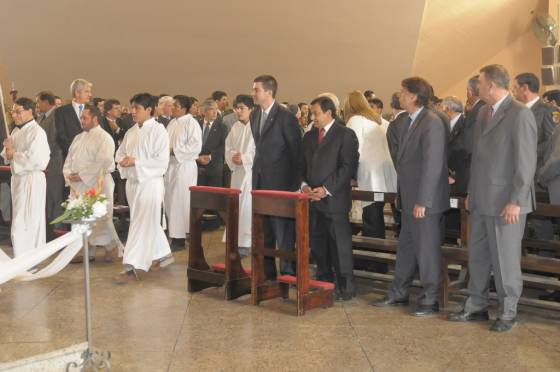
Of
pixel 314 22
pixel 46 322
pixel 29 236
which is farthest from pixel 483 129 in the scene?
pixel 314 22

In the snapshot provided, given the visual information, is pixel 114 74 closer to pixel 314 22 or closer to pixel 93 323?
pixel 314 22

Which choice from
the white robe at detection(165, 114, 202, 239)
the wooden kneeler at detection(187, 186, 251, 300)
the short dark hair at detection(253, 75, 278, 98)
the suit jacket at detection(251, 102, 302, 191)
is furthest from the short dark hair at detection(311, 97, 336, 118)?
the white robe at detection(165, 114, 202, 239)

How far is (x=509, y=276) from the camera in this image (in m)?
4.89

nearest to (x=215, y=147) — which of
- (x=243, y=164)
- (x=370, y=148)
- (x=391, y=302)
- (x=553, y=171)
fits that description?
(x=243, y=164)

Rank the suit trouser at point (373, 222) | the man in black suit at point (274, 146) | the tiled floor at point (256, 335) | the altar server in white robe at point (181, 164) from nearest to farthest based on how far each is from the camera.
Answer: the tiled floor at point (256, 335)
the man in black suit at point (274, 146)
the suit trouser at point (373, 222)
the altar server in white robe at point (181, 164)

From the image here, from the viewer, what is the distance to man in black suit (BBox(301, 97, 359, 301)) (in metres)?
5.80

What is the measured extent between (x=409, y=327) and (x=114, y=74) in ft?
34.9

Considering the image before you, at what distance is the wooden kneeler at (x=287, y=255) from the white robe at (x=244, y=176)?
1.80 metres

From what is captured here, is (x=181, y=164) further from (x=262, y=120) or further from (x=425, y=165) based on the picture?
(x=425, y=165)

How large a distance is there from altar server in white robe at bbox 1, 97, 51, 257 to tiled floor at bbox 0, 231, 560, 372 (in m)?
1.03

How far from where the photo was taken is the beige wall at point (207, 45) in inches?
523

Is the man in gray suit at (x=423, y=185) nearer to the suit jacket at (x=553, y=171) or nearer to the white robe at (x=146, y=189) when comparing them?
the suit jacket at (x=553, y=171)

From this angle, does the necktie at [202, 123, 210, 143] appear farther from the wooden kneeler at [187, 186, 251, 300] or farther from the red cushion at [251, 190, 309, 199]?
the red cushion at [251, 190, 309, 199]

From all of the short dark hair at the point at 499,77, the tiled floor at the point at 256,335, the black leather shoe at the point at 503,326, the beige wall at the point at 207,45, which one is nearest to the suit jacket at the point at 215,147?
the tiled floor at the point at 256,335
